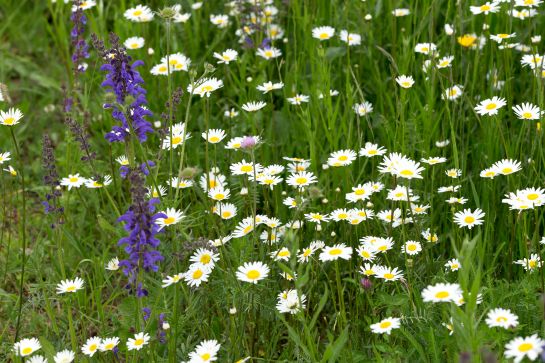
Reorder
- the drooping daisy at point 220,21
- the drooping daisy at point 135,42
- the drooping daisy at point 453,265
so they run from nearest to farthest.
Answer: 1. the drooping daisy at point 453,265
2. the drooping daisy at point 135,42
3. the drooping daisy at point 220,21

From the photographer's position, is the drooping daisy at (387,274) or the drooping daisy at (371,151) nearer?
the drooping daisy at (387,274)

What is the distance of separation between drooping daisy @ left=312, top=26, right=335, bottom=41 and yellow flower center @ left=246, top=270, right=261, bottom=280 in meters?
1.59

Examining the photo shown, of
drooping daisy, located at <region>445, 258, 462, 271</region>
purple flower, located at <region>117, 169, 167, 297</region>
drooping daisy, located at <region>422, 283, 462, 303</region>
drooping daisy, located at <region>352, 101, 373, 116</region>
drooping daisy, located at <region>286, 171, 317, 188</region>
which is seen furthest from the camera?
drooping daisy, located at <region>352, 101, 373, 116</region>

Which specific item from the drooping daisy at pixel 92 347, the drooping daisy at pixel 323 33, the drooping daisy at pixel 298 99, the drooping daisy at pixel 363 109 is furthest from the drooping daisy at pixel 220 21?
the drooping daisy at pixel 92 347

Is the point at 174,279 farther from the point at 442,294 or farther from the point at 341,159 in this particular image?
the point at 341,159

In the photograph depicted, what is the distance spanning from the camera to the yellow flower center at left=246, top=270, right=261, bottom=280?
2.27 meters

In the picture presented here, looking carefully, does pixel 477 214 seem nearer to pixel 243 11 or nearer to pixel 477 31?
pixel 477 31

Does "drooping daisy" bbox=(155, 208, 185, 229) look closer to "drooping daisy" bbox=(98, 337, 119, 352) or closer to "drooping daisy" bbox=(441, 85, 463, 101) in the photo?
"drooping daisy" bbox=(98, 337, 119, 352)

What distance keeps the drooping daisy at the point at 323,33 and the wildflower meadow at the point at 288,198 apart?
1 cm

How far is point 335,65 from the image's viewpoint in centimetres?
390

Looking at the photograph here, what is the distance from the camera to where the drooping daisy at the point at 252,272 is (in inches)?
88.9

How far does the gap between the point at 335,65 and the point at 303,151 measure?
76 centimetres

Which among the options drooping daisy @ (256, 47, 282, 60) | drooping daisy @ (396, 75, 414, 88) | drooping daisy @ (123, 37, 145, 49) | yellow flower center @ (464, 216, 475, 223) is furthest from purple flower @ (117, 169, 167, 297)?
drooping daisy @ (123, 37, 145, 49)

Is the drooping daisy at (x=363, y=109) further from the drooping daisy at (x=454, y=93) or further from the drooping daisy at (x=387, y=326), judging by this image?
the drooping daisy at (x=387, y=326)
